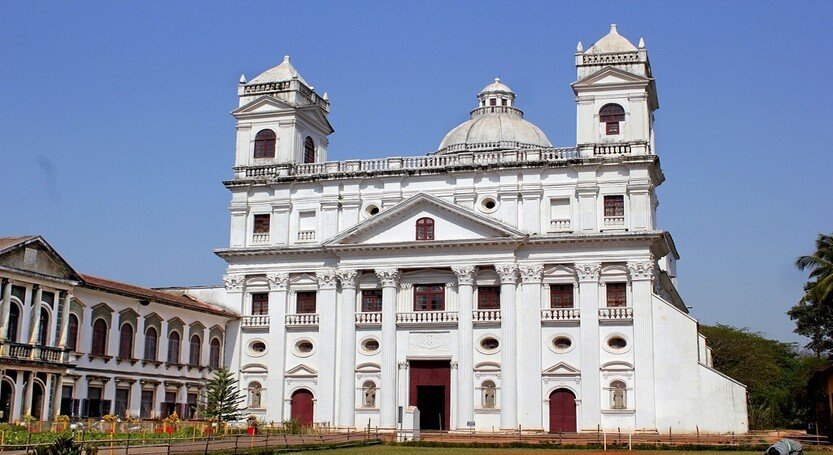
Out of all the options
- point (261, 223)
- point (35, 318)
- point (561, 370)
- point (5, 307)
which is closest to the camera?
point (5, 307)

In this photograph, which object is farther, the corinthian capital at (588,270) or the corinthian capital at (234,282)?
the corinthian capital at (234,282)

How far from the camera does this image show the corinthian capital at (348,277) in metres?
49.3

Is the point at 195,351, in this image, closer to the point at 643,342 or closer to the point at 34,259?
the point at 34,259

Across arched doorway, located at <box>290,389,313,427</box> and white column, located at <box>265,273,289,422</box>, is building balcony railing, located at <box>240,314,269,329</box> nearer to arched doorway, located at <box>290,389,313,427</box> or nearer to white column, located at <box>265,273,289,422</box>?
white column, located at <box>265,273,289,422</box>

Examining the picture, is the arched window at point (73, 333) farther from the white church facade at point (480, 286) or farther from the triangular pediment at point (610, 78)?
the triangular pediment at point (610, 78)

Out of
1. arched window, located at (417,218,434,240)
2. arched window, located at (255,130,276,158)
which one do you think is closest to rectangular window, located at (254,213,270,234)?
arched window, located at (255,130,276,158)

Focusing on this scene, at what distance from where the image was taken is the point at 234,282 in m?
51.4

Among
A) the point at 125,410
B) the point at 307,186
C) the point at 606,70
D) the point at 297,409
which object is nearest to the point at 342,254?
the point at 307,186

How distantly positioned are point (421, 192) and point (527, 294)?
7.34 meters

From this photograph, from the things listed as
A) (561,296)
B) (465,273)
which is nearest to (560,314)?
(561,296)

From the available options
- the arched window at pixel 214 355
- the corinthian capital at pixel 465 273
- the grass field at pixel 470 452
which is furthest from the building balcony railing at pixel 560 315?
the arched window at pixel 214 355

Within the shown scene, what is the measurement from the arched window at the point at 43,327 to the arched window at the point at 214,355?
12.1 m

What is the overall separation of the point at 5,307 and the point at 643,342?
26.9 m

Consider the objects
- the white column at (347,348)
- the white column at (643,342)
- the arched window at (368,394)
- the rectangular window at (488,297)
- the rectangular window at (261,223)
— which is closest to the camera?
the white column at (643,342)
